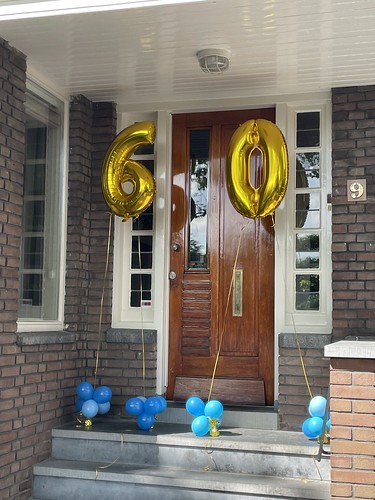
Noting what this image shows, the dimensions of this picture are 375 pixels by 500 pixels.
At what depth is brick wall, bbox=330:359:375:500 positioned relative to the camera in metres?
3.42

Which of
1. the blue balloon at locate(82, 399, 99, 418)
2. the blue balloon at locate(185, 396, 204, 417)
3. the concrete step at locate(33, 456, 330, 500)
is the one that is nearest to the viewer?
the concrete step at locate(33, 456, 330, 500)

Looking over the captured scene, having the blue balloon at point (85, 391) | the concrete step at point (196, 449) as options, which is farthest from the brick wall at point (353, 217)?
the blue balloon at point (85, 391)

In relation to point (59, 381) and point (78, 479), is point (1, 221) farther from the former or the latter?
point (78, 479)

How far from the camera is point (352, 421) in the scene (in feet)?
11.3

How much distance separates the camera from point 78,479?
4.36 metres

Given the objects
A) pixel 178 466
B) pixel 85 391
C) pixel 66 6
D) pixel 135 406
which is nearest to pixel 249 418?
pixel 178 466

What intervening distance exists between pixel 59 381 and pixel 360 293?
2244 millimetres

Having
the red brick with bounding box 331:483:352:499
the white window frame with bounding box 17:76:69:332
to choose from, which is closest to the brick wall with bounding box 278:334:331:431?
the red brick with bounding box 331:483:352:499

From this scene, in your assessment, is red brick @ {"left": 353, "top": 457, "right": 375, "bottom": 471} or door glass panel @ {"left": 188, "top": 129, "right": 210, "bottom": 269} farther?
door glass panel @ {"left": 188, "top": 129, "right": 210, "bottom": 269}

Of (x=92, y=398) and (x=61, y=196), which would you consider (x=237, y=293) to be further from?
(x=61, y=196)

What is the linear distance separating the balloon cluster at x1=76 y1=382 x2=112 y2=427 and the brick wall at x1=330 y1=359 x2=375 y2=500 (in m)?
1.95

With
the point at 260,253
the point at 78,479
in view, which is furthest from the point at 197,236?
the point at 78,479

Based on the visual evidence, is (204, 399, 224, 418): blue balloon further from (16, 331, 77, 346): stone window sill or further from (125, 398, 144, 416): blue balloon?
(16, 331, 77, 346): stone window sill

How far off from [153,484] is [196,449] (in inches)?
15.1
